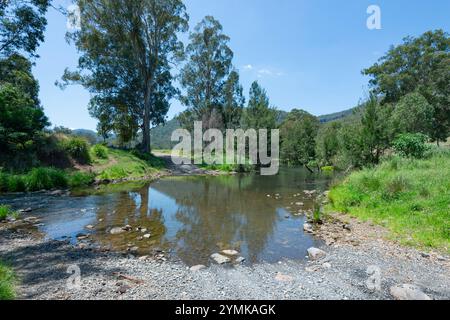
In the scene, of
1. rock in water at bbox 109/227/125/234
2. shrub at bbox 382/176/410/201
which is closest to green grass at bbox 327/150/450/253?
shrub at bbox 382/176/410/201

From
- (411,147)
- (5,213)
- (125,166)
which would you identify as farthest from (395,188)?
(125,166)

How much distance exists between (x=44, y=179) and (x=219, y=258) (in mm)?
13935

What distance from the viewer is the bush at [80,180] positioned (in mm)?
16362

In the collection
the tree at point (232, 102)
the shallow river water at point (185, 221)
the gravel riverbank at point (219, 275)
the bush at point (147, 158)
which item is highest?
the tree at point (232, 102)

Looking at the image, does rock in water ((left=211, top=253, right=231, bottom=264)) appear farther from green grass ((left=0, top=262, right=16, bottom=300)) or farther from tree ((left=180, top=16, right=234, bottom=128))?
tree ((left=180, top=16, right=234, bottom=128))

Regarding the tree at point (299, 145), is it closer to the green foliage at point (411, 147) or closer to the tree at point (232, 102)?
the tree at point (232, 102)

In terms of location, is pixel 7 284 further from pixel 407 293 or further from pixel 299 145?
pixel 299 145

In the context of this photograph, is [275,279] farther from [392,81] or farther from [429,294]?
[392,81]

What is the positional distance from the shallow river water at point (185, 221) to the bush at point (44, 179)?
1493mm

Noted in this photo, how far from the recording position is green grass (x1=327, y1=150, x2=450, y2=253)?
6750mm

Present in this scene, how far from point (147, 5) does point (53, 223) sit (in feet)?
88.5

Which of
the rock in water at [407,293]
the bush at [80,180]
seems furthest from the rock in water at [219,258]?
the bush at [80,180]

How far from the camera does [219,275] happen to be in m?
5.08
